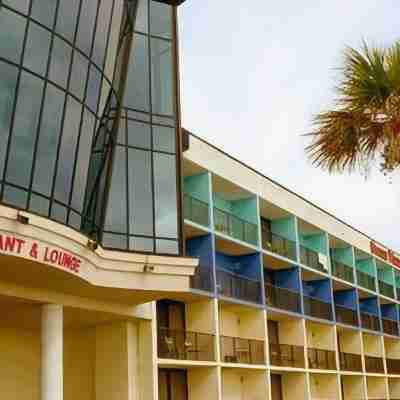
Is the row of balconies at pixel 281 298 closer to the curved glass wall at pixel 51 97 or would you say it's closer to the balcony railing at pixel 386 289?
the balcony railing at pixel 386 289

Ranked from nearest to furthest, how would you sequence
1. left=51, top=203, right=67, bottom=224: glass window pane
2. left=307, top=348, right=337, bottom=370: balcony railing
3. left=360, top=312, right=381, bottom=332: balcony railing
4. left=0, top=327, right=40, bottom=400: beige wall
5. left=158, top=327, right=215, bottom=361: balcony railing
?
left=51, top=203, right=67, bottom=224: glass window pane → left=0, top=327, right=40, bottom=400: beige wall → left=158, top=327, right=215, bottom=361: balcony railing → left=307, top=348, right=337, bottom=370: balcony railing → left=360, top=312, right=381, bottom=332: balcony railing

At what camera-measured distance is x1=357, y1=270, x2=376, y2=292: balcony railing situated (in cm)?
5050

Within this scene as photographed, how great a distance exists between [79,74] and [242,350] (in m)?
17.5

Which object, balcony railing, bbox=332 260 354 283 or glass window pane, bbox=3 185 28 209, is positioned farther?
balcony railing, bbox=332 260 354 283

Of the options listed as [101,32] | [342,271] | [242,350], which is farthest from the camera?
[342,271]

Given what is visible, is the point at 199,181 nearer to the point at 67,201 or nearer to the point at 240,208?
the point at 240,208

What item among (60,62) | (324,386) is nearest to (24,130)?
(60,62)

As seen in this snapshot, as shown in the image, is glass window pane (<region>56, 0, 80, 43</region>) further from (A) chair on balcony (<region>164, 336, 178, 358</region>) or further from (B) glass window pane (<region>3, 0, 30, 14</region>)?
Answer: (A) chair on balcony (<region>164, 336, 178, 358</region>)

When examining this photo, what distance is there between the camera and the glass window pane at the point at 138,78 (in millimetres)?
25406

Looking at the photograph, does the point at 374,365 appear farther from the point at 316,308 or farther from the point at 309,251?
the point at 309,251

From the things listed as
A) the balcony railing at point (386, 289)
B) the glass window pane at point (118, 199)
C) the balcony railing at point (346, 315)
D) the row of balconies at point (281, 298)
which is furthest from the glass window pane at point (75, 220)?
the balcony railing at point (386, 289)

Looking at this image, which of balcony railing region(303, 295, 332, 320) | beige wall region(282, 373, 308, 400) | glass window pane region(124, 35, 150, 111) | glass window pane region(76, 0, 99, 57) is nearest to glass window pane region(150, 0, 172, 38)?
glass window pane region(124, 35, 150, 111)

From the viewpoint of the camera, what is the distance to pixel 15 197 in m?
18.4

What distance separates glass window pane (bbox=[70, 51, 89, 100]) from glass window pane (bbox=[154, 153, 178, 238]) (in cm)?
520
